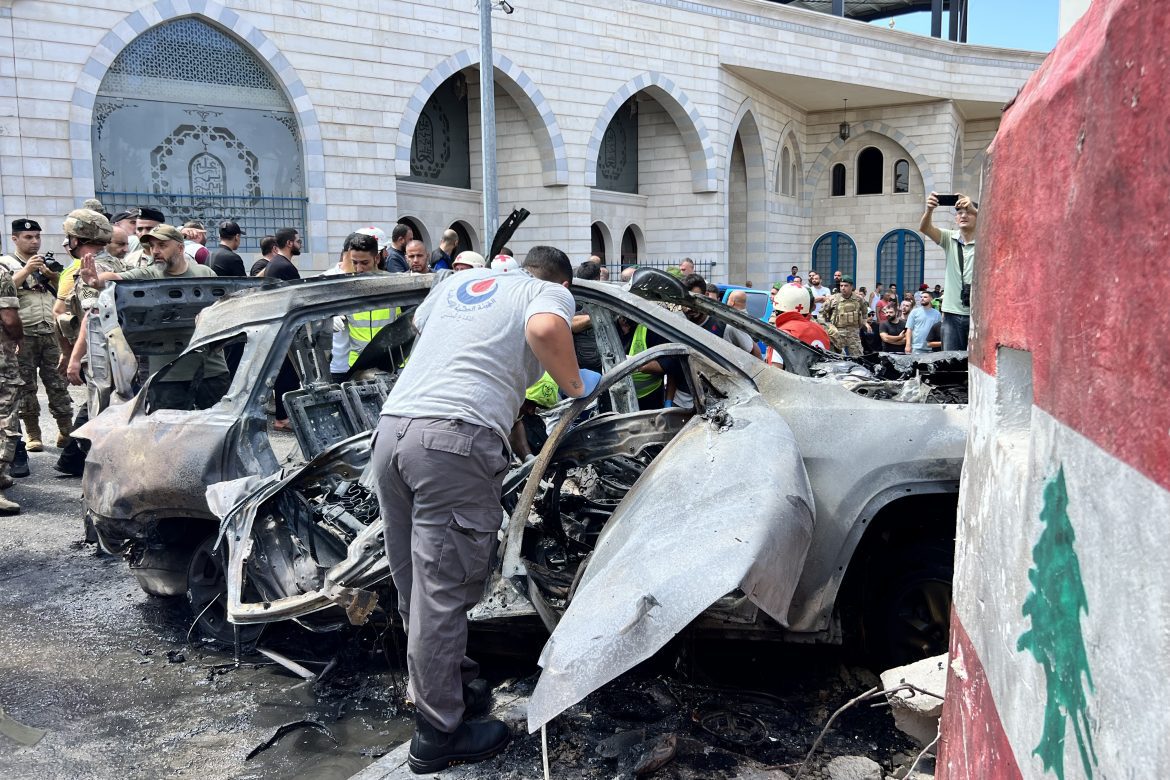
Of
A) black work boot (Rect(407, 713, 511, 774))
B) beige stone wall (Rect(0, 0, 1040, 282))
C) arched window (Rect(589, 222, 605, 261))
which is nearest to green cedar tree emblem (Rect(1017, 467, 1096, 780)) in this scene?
black work boot (Rect(407, 713, 511, 774))

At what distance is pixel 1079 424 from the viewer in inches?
49.4

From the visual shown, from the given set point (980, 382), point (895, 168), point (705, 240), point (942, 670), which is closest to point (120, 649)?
point (942, 670)

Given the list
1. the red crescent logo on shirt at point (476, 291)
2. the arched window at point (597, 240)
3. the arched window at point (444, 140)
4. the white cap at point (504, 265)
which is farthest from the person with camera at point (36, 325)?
the arched window at point (597, 240)

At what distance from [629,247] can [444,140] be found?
6.57 meters

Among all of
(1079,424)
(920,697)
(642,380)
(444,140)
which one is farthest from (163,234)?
(444,140)

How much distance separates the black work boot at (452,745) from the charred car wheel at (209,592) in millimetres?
1678

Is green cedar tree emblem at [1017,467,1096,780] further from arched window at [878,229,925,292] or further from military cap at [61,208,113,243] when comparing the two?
arched window at [878,229,925,292]

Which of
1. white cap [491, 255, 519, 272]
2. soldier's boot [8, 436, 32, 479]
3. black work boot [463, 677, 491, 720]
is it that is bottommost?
black work boot [463, 677, 491, 720]

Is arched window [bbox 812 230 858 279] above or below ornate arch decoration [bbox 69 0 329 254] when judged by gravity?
below

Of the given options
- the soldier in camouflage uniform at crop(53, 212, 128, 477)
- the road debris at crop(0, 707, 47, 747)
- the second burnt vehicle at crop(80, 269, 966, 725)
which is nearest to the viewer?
the second burnt vehicle at crop(80, 269, 966, 725)

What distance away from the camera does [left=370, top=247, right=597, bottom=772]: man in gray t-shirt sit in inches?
113

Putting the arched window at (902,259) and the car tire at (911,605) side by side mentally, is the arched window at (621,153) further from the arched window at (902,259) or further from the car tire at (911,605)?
the car tire at (911,605)

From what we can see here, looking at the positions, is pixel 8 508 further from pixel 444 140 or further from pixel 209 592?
pixel 444 140

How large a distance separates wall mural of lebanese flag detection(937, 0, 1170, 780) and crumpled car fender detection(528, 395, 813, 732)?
28.3 inches
